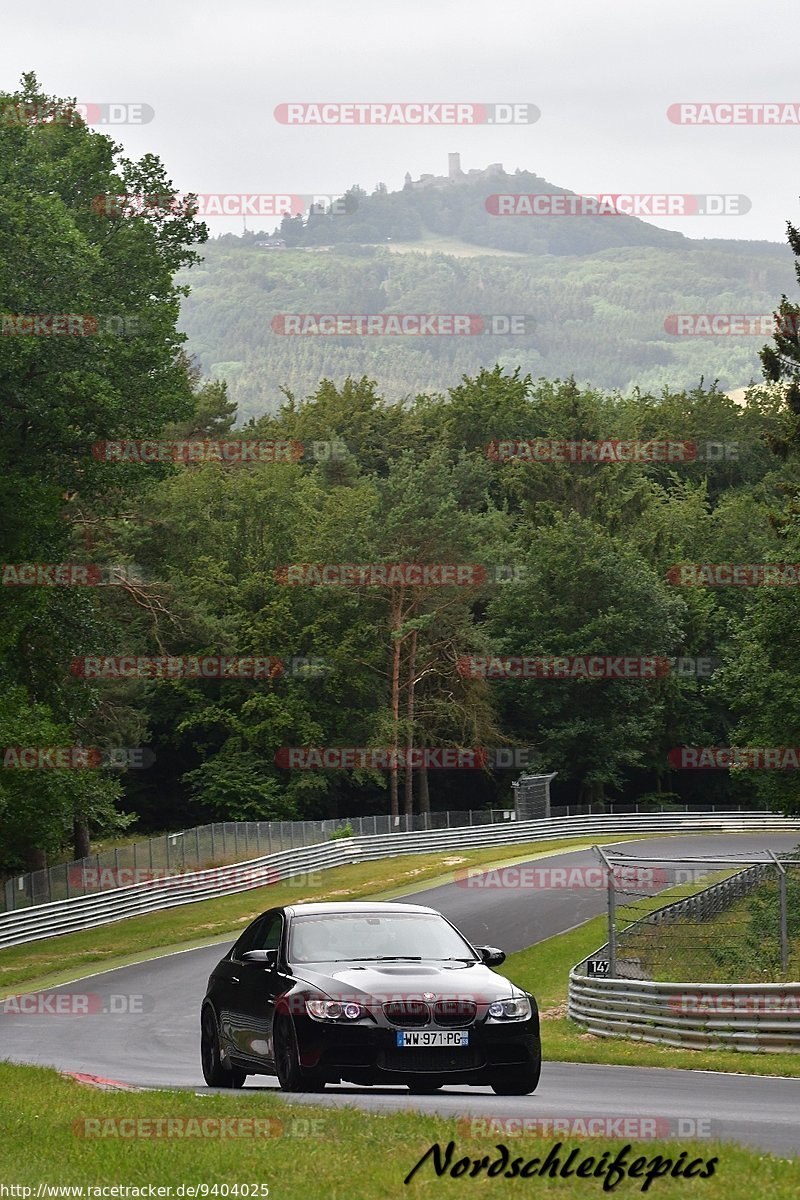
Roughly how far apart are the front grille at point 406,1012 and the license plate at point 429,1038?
73 mm

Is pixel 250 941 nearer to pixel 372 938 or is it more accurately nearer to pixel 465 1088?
pixel 372 938

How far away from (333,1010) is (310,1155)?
10.2ft

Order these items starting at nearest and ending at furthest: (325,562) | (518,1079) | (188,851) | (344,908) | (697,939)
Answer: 1. (518,1079)
2. (344,908)
3. (697,939)
4. (188,851)
5. (325,562)

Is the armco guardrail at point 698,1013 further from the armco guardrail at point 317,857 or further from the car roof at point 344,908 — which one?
the armco guardrail at point 317,857

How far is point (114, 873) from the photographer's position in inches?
1816

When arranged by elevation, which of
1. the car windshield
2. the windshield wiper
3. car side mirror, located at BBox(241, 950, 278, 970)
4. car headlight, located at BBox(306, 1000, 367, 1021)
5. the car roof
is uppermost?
the car roof

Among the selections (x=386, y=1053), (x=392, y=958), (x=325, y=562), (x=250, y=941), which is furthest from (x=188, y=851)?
(x=386, y=1053)

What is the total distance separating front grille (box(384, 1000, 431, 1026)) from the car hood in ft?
0.13

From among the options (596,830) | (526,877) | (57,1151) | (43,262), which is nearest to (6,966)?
(43,262)

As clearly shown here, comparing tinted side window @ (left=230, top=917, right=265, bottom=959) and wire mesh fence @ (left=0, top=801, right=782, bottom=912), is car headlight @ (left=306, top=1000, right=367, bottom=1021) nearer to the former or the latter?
tinted side window @ (left=230, top=917, right=265, bottom=959)

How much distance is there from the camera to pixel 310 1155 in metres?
8.94

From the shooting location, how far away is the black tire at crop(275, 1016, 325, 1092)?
40.0 feet

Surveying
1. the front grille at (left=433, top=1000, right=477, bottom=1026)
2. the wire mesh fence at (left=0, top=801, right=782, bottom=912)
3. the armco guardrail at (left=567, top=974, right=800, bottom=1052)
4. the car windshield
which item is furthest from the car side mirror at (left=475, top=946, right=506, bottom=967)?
the wire mesh fence at (left=0, top=801, right=782, bottom=912)

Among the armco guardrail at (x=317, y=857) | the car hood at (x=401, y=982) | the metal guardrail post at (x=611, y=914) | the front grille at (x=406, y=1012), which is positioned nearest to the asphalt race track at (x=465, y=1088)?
the front grille at (x=406, y=1012)
